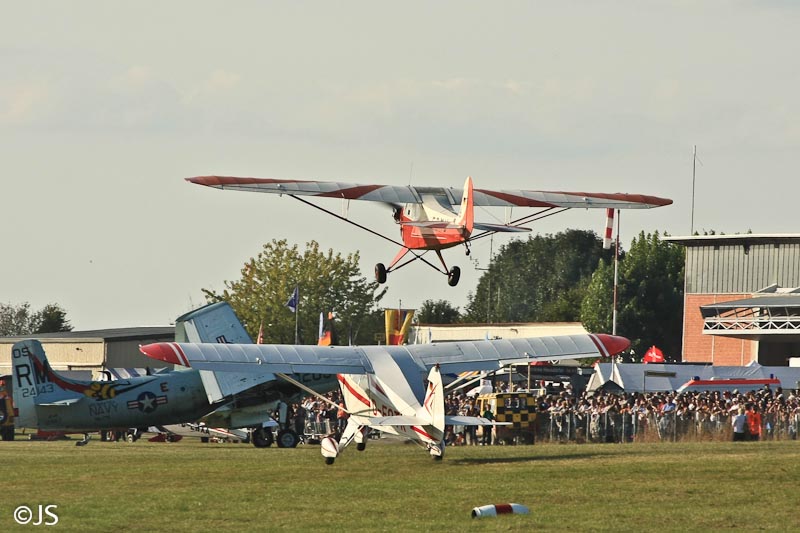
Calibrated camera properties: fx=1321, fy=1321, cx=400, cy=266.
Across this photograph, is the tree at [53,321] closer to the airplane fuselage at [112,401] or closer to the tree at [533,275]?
the tree at [533,275]

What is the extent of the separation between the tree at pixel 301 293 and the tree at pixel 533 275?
3848 cm

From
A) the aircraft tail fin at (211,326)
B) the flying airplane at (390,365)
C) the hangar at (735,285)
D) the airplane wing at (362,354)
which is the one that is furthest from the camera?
the hangar at (735,285)

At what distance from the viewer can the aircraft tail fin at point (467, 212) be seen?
29145mm

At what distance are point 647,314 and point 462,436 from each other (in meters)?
60.3

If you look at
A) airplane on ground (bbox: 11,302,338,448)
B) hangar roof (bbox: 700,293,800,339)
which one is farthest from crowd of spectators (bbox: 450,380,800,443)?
hangar roof (bbox: 700,293,800,339)

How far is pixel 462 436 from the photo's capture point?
106 feet

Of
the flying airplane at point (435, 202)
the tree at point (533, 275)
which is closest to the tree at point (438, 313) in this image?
the tree at point (533, 275)

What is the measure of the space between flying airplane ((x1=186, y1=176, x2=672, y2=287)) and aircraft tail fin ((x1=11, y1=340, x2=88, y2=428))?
5.42 m

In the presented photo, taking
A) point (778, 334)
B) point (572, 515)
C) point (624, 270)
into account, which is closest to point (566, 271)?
point (624, 270)

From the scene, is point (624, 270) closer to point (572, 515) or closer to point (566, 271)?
point (566, 271)

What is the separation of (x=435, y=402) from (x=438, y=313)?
92277mm

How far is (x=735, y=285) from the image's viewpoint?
7650 centimetres

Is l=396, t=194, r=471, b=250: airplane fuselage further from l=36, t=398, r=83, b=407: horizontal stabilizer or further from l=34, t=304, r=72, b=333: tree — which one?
l=34, t=304, r=72, b=333: tree

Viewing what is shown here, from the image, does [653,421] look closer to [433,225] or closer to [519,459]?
[433,225]
